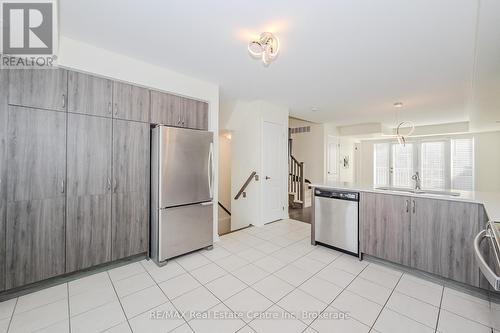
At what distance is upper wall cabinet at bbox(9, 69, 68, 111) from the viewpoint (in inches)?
77.7

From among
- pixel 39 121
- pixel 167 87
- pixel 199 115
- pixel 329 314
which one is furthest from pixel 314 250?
pixel 39 121

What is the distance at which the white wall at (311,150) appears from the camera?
641cm

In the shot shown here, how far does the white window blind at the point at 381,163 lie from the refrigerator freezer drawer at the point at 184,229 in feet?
23.0

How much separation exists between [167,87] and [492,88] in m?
4.42

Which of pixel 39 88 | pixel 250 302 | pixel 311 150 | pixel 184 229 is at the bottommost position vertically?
pixel 250 302

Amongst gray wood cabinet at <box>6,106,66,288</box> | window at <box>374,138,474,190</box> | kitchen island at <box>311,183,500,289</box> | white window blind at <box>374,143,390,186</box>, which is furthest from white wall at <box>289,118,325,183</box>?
gray wood cabinet at <box>6,106,66,288</box>

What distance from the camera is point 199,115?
3227mm

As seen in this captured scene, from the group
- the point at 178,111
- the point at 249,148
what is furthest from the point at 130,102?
the point at 249,148

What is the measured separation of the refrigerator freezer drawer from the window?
18.1 ft

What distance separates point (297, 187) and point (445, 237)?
14.3 feet

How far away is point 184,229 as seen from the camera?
2.83 meters

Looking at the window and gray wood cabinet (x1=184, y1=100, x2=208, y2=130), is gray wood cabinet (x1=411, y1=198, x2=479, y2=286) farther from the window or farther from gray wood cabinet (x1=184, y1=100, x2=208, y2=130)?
the window

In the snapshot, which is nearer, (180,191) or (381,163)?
(180,191)

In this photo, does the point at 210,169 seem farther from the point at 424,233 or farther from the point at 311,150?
the point at 311,150
